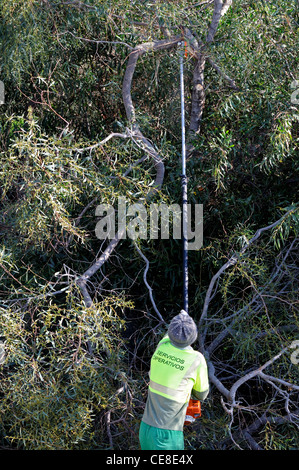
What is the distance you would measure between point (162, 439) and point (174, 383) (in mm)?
297

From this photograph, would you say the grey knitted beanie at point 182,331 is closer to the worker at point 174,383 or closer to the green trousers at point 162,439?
the worker at point 174,383

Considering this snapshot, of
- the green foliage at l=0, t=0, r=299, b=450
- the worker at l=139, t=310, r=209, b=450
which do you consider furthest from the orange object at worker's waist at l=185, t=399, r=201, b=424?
the green foliage at l=0, t=0, r=299, b=450

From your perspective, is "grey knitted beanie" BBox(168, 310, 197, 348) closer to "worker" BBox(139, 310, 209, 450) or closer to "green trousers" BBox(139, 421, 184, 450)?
"worker" BBox(139, 310, 209, 450)

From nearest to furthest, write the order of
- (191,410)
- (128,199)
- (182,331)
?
(182,331), (191,410), (128,199)

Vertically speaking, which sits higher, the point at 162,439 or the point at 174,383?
the point at 174,383

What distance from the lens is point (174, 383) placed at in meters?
2.92

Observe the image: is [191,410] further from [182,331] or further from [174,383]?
[182,331]

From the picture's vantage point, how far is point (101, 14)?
3.85 metres

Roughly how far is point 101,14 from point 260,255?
75.8 inches

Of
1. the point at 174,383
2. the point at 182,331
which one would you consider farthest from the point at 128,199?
the point at 174,383

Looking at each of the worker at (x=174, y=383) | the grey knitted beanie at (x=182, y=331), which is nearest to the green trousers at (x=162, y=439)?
the worker at (x=174, y=383)

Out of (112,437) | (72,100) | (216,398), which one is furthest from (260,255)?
(72,100)

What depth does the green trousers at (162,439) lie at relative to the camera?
2.95 m
